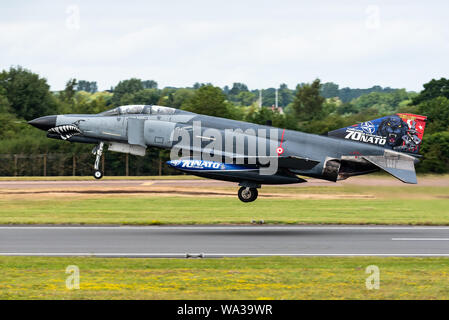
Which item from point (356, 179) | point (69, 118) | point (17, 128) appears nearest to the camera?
point (69, 118)

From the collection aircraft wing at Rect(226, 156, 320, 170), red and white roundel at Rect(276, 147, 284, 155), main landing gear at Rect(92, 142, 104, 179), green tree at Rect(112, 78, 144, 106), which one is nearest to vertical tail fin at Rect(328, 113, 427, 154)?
aircraft wing at Rect(226, 156, 320, 170)

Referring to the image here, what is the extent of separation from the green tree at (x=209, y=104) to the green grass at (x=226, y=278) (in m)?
35.2

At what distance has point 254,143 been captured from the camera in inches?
964

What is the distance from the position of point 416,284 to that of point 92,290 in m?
7.16

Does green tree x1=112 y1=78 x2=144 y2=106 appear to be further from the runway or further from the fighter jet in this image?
the runway

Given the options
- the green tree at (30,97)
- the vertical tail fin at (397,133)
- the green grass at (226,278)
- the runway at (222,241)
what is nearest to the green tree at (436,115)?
the vertical tail fin at (397,133)

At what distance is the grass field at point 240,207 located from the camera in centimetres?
2667

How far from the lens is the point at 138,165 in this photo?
52406mm

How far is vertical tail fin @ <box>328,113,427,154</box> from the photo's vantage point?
24.4 meters

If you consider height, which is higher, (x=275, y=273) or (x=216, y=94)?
(x=216, y=94)

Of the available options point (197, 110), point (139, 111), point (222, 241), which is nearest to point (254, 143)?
point (139, 111)

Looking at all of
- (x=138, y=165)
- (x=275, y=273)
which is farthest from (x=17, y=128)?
(x=275, y=273)

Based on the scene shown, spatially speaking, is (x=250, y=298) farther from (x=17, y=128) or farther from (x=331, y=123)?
(x=17, y=128)

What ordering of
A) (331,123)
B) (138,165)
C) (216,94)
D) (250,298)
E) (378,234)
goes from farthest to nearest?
1. (216,94)
2. (138,165)
3. (331,123)
4. (378,234)
5. (250,298)
